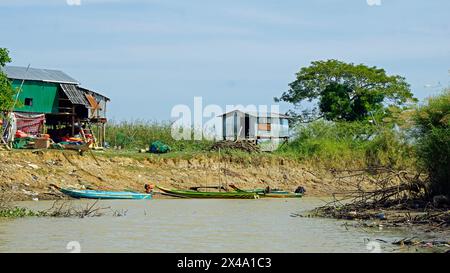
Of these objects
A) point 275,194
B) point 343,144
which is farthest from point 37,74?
point 343,144

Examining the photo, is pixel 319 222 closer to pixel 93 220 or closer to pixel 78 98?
pixel 93 220

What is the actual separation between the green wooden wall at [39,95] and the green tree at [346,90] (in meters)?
15.7

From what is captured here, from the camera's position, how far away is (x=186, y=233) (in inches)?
727

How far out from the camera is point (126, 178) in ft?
106

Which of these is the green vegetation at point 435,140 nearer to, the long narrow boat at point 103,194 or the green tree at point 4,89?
the long narrow boat at point 103,194

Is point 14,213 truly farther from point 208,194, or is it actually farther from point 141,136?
point 141,136

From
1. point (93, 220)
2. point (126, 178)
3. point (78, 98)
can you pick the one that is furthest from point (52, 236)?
point (78, 98)

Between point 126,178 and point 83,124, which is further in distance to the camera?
point 83,124

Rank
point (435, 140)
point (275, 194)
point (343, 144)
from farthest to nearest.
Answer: point (343, 144) → point (275, 194) → point (435, 140)

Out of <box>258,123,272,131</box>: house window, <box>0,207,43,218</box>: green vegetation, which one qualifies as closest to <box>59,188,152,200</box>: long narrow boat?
<box>0,207,43,218</box>: green vegetation

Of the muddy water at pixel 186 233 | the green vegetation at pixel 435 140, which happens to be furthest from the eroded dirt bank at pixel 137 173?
the green vegetation at pixel 435 140

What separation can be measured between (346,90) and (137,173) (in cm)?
1807

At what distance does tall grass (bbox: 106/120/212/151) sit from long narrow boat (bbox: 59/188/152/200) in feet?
32.2
